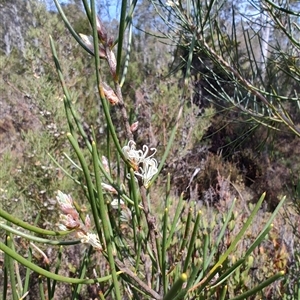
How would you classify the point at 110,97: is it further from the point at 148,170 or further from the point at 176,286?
the point at 176,286

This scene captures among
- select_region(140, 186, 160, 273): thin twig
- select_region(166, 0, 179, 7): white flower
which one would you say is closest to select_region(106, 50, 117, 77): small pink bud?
select_region(140, 186, 160, 273): thin twig

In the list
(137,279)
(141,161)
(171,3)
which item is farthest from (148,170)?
(171,3)

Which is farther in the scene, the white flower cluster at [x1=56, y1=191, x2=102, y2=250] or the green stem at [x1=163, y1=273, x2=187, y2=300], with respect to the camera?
the white flower cluster at [x1=56, y1=191, x2=102, y2=250]

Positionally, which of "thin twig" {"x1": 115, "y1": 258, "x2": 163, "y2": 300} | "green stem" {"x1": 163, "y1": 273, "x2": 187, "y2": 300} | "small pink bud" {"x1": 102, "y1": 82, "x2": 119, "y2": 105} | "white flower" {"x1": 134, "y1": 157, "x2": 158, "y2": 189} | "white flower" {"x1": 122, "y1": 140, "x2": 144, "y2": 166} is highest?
"small pink bud" {"x1": 102, "y1": 82, "x2": 119, "y2": 105}

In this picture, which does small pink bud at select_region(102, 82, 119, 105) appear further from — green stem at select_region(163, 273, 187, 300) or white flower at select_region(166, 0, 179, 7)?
white flower at select_region(166, 0, 179, 7)

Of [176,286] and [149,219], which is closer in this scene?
[176,286]

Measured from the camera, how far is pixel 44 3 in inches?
165

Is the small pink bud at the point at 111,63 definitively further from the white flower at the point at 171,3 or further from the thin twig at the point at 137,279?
the white flower at the point at 171,3

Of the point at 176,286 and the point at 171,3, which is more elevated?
the point at 171,3

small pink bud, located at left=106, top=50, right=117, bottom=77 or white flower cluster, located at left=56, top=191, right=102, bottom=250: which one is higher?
small pink bud, located at left=106, top=50, right=117, bottom=77

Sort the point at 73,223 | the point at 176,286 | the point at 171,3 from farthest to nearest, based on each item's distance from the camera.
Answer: the point at 171,3, the point at 73,223, the point at 176,286

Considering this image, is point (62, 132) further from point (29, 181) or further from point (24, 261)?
point (24, 261)

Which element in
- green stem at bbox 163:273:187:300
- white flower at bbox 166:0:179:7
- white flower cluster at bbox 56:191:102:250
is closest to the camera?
green stem at bbox 163:273:187:300

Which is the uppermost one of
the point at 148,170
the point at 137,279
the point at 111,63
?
the point at 111,63
